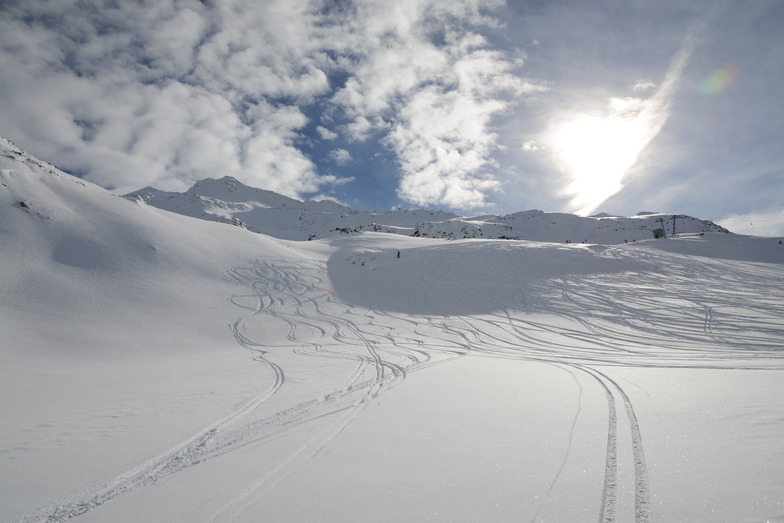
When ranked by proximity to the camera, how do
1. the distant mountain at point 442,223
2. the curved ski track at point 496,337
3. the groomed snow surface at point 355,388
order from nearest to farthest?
the groomed snow surface at point 355,388 < the curved ski track at point 496,337 < the distant mountain at point 442,223

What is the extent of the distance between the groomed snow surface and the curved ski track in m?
0.07

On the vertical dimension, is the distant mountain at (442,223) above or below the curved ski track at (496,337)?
above

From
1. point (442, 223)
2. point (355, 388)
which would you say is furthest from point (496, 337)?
point (442, 223)

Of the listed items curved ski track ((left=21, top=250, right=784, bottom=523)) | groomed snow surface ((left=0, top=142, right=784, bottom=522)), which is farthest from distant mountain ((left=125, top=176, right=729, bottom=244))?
groomed snow surface ((left=0, top=142, right=784, bottom=522))

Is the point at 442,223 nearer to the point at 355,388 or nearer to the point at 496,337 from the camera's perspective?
the point at 496,337

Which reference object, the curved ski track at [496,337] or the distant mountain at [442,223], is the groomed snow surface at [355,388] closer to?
the curved ski track at [496,337]

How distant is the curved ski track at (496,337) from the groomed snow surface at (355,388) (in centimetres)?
7

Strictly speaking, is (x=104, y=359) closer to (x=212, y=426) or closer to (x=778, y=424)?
(x=212, y=426)

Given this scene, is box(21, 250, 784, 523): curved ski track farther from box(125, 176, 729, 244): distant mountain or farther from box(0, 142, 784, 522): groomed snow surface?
box(125, 176, 729, 244): distant mountain

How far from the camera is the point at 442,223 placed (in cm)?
8112

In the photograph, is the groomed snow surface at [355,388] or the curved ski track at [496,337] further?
the curved ski track at [496,337]

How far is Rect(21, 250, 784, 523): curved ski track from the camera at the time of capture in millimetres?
4078

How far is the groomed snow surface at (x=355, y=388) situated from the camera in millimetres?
3273

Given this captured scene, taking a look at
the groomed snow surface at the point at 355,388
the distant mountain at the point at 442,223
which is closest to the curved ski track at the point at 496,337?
the groomed snow surface at the point at 355,388
